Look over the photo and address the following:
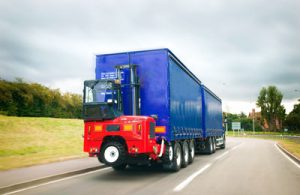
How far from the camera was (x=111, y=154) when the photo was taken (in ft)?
33.1

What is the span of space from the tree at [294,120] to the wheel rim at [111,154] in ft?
300

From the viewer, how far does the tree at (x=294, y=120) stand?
304ft

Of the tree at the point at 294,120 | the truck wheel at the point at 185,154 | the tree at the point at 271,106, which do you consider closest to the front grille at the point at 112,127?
the truck wheel at the point at 185,154

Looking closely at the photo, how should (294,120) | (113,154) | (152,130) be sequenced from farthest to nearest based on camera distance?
(294,120) → (152,130) → (113,154)

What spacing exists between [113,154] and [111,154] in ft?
0.21

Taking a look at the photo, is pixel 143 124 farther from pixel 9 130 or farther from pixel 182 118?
pixel 9 130

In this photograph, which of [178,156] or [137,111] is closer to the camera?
[137,111]

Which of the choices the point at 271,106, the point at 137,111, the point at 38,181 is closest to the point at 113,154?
the point at 137,111

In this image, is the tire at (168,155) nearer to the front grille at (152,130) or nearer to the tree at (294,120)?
the front grille at (152,130)

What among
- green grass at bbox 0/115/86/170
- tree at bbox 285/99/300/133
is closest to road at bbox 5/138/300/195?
green grass at bbox 0/115/86/170

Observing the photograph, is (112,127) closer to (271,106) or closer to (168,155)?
(168,155)

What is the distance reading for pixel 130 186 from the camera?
9.04 metres

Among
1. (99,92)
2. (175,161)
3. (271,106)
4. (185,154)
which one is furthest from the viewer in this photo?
(271,106)

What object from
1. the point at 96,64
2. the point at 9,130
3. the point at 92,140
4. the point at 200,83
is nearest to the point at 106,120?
the point at 92,140
